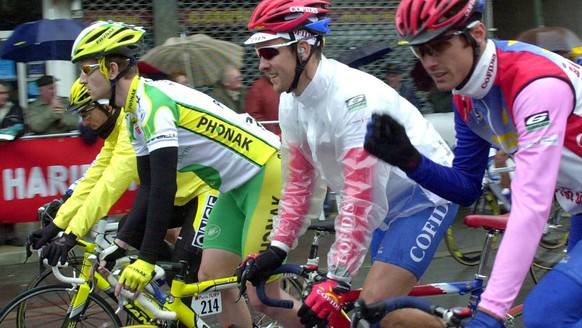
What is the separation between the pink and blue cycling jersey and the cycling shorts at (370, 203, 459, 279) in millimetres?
316

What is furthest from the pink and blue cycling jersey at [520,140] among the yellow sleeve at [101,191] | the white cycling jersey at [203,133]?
the yellow sleeve at [101,191]

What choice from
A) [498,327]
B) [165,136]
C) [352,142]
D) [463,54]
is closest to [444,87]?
[463,54]

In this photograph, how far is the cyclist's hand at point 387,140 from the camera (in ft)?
10.5

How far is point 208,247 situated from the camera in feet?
16.7

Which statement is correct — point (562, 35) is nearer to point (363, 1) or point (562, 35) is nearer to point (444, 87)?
point (363, 1)

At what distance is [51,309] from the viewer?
18.2 feet

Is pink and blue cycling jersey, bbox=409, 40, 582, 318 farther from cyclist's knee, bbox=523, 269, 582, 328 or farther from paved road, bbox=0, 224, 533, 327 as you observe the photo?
paved road, bbox=0, 224, 533, 327

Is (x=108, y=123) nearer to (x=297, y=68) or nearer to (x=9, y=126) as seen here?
(x=297, y=68)

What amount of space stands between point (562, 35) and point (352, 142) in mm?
4975

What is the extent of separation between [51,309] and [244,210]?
1351 millimetres

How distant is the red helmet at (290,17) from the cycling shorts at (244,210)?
43.0 inches

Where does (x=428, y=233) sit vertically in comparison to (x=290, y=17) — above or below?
below

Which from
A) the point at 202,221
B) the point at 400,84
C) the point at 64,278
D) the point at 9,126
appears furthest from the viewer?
the point at 400,84

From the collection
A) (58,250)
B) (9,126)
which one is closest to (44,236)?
(58,250)
